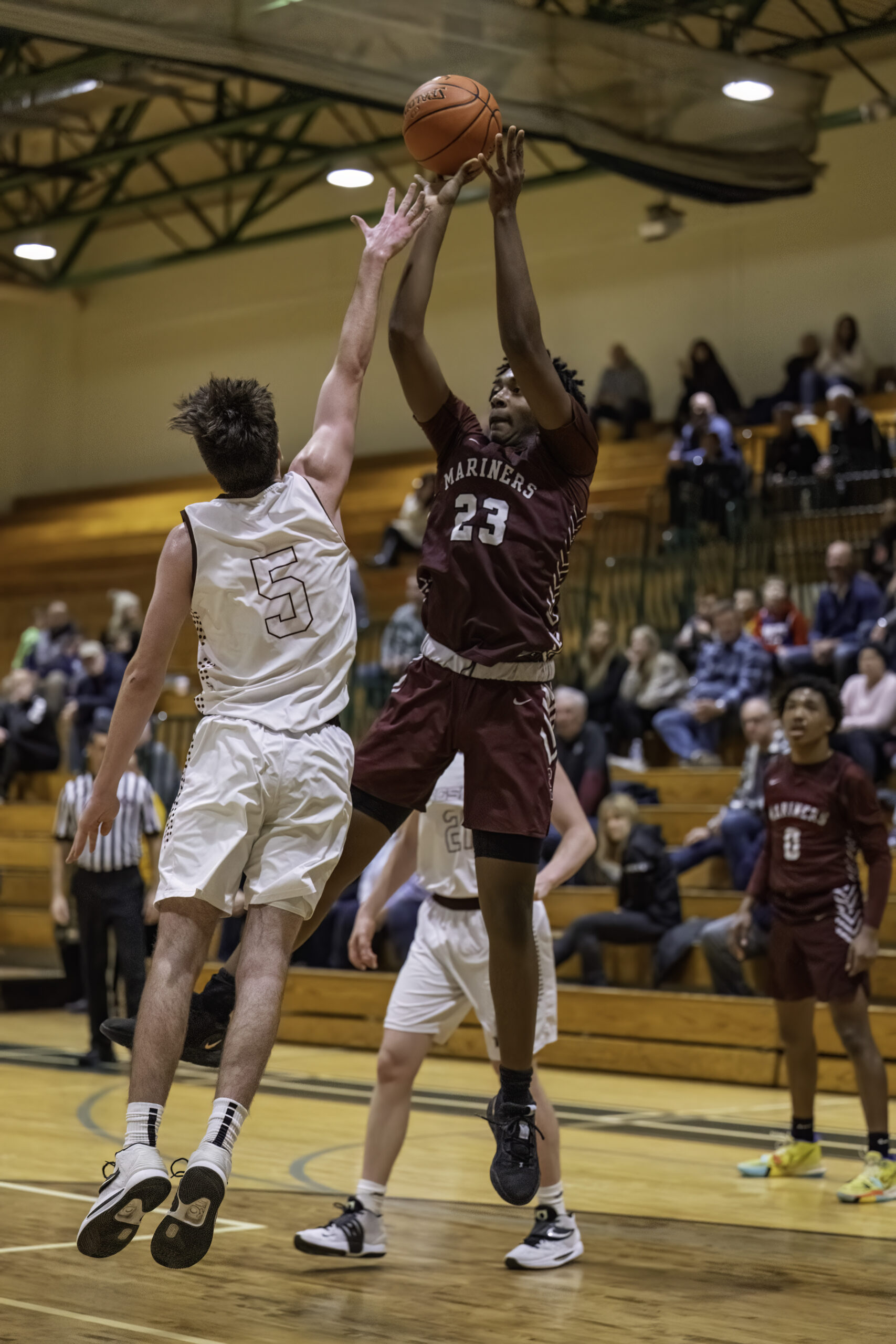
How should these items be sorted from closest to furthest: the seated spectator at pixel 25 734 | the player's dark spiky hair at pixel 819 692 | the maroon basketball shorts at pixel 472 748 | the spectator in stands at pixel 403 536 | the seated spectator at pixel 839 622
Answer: the maroon basketball shorts at pixel 472 748, the player's dark spiky hair at pixel 819 692, the seated spectator at pixel 839 622, the seated spectator at pixel 25 734, the spectator in stands at pixel 403 536

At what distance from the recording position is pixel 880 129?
16.6 m

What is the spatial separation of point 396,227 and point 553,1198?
9.07ft

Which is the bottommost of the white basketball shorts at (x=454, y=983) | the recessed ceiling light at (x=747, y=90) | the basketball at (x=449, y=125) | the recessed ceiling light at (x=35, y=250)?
the white basketball shorts at (x=454, y=983)

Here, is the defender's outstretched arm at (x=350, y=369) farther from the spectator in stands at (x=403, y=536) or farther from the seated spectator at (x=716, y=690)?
the spectator in stands at (x=403, y=536)

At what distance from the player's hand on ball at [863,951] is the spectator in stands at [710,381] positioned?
34.8ft

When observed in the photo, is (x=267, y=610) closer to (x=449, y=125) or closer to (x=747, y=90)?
(x=449, y=125)

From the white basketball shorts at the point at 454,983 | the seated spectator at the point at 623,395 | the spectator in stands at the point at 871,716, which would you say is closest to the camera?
the white basketball shorts at the point at 454,983

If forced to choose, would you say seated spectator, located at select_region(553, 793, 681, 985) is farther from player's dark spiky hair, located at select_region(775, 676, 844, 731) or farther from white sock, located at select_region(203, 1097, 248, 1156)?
white sock, located at select_region(203, 1097, 248, 1156)

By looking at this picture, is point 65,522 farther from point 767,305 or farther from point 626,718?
point 626,718

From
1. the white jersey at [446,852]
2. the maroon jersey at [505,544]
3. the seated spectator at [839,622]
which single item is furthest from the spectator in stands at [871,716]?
the maroon jersey at [505,544]

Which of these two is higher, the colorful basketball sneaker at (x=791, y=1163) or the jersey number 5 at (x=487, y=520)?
the jersey number 5 at (x=487, y=520)

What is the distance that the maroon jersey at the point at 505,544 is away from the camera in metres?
4.26

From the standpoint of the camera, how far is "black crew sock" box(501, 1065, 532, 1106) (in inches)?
169

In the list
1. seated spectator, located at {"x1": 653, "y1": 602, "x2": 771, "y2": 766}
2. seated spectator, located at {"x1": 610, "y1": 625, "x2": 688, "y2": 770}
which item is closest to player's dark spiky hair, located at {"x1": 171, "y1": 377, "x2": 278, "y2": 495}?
seated spectator, located at {"x1": 653, "y1": 602, "x2": 771, "y2": 766}
